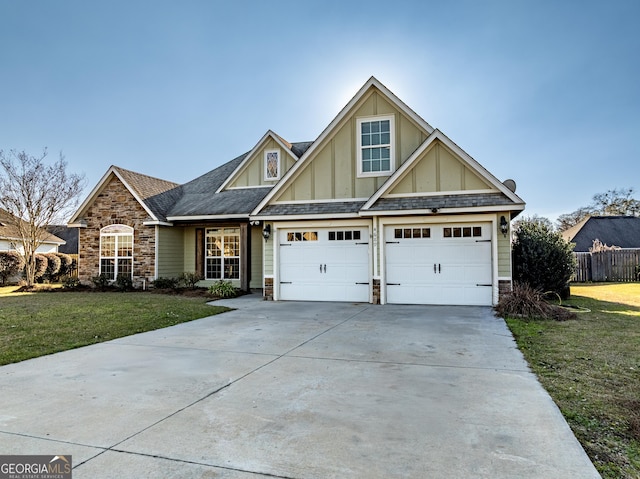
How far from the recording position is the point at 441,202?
11.2 meters

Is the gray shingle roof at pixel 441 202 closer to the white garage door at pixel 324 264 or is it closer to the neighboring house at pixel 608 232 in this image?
the white garage door at pixel 324 264

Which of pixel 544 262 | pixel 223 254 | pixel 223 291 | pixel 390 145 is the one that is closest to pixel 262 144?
pixel 223 254

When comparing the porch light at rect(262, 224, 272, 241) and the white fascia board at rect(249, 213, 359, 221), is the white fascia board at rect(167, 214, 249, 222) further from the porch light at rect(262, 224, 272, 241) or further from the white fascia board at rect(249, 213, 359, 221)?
the white fascia board at rect(249, 213, 359, 221)

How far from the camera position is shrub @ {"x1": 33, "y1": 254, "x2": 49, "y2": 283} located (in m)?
20.6

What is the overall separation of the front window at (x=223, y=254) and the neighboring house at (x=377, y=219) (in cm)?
77

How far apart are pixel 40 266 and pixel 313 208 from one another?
640 inches

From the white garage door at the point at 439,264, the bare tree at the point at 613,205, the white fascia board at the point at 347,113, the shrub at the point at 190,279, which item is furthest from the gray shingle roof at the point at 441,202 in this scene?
the bare tree at the point at 613,205

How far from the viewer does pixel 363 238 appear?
12.4 meters

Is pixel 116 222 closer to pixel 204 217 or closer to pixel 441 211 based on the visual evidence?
pixel 204 217

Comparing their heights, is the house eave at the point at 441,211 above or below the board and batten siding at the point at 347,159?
below

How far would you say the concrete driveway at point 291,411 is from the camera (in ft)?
9.47

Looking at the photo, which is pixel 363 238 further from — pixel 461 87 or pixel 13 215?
pixel 13 215

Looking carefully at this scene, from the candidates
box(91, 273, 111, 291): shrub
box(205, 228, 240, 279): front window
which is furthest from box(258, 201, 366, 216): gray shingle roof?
box(91, 273, 111, 291): shrub

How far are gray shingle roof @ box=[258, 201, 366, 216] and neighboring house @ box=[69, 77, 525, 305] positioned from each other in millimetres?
39
